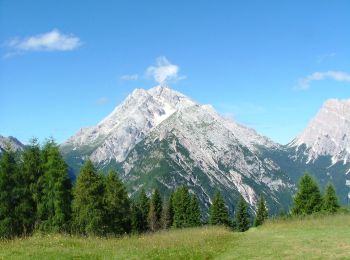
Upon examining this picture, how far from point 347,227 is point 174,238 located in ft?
45.8

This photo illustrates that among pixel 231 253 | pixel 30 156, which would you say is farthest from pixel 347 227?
pixel 30 156

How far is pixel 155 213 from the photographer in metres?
124

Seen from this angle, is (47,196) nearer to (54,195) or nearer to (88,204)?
(54,195)

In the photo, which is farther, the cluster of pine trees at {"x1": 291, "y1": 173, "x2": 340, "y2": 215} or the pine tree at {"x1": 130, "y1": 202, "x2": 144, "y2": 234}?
the pine tree at {"x1": 130, "y1": 202, "x2": 144, "y2": 234}

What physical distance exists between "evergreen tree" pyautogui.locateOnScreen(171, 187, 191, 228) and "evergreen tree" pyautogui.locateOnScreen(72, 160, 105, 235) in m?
56.0

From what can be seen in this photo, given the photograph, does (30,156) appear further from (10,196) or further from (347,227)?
(347,227)

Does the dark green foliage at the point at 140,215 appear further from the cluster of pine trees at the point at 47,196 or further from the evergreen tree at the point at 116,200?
the cluster of pine trees at the point at 47,196

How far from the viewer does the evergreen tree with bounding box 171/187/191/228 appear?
400 ft

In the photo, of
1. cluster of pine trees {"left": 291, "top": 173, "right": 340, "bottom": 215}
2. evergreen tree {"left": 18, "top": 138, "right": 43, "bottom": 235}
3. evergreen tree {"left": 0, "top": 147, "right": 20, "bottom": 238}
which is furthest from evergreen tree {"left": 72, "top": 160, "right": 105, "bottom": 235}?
cluster of pine trees {"left": 291, "top": 173, "right": 340, "bottom": 215}

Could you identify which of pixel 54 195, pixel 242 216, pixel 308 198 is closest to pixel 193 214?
pixel 242 216

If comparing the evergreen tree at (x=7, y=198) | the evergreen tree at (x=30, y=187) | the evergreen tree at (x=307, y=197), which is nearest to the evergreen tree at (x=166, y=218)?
the evergreen tree at (x=307, y=197)

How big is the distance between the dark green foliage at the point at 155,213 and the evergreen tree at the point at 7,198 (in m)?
65.3

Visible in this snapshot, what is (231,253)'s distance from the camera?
28.3 meters

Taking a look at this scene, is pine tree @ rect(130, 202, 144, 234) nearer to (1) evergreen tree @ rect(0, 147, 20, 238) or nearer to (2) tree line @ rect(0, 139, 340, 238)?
(2) tree line @ rect(0, 139, 340, 238)
